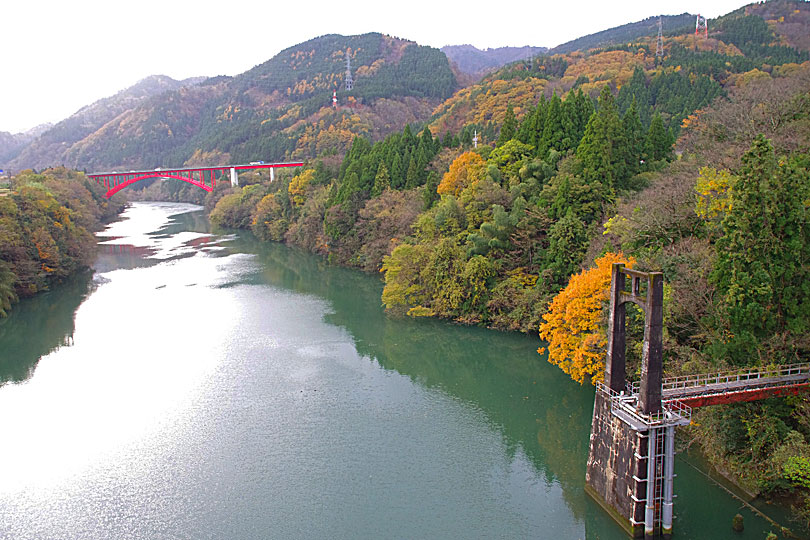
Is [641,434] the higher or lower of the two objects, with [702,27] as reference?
lower

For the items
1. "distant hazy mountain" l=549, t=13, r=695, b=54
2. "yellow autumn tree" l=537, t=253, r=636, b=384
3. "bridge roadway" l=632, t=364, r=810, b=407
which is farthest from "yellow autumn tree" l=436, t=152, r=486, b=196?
"distant hazy mountain" l=549, t=13, r=695, b=54

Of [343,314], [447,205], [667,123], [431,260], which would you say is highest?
[667,123]

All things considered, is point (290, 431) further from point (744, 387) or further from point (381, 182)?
point (381, 182)

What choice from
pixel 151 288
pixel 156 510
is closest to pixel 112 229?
pixel 151 288

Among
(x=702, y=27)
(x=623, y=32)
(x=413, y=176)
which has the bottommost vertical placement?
(x=413, y=176)

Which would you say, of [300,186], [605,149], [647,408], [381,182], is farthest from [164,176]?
[647,408]

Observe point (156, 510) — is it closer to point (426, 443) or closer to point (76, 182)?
point (426, 443)

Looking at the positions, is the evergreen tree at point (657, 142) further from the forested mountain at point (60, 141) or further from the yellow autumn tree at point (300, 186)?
the forested mountain at point (60, 141)
